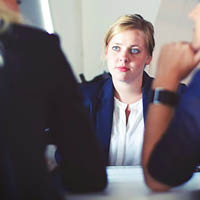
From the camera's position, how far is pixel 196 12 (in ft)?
1.32

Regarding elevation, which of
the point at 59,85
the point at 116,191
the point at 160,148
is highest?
the point at 59,85

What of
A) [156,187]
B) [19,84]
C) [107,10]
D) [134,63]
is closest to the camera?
[19,84]

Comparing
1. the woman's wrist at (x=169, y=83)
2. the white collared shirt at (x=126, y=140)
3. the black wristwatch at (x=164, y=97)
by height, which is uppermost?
the woman's wrist at (x=169, y=83)

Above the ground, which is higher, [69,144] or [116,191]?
[69,144]

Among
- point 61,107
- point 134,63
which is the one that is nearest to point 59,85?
point 61,107

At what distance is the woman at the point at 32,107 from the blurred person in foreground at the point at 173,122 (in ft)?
0.36

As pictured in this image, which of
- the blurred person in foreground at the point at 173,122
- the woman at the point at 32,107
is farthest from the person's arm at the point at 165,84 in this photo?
the woman at the point at 32,107

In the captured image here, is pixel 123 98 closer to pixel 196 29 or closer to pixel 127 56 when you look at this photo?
pixel 127 56

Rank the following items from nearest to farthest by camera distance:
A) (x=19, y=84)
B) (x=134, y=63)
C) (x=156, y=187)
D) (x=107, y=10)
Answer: (x=19, y=84), (x=156, y=187), (x=134, y=63), (x=107, y=10)

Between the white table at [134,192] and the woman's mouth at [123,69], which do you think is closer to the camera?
the white table at [134,192]

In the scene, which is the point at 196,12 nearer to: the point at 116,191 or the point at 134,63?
the point at 134,63

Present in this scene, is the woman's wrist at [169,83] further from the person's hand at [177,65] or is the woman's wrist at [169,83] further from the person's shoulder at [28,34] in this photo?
the person's shoulder at [28,34]

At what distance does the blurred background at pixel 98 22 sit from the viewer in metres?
0.74

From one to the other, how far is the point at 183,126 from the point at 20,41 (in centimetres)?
25
